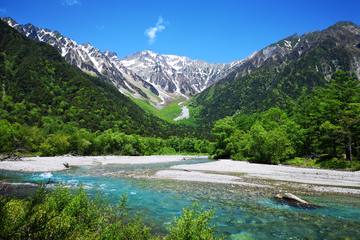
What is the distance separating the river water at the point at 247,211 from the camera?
25.9m

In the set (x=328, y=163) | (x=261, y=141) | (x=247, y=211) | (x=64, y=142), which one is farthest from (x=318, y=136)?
(x=64, y=142)

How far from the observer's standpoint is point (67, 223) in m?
13.4

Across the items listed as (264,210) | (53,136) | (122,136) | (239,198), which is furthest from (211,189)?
(122,136)

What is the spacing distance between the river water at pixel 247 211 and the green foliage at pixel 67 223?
2310 millimetres

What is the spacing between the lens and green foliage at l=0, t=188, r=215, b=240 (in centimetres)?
A: 1150

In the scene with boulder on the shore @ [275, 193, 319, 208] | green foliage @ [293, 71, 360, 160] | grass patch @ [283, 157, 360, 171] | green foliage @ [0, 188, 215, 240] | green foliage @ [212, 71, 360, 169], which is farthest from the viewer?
green foliage @ [212, 71, 360, 169]

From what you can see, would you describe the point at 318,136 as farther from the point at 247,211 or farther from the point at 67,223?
the point at 67,223

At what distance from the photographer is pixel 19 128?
12419 centimetres

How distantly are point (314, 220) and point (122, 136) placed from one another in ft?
428

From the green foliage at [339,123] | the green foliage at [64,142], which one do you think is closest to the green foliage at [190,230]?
the green foliage at [339,123]

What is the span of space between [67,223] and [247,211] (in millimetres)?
22754

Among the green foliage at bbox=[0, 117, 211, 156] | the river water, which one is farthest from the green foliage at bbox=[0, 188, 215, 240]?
the green foliage at bbox=[0, 117, 211, 156]

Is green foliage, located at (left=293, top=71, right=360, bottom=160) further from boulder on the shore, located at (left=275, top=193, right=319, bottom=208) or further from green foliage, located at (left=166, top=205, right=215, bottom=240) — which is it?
green foliage, located at (left=166, top=205, right=215, bottom=240)

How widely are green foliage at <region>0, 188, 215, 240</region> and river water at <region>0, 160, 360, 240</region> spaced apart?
2.31m
